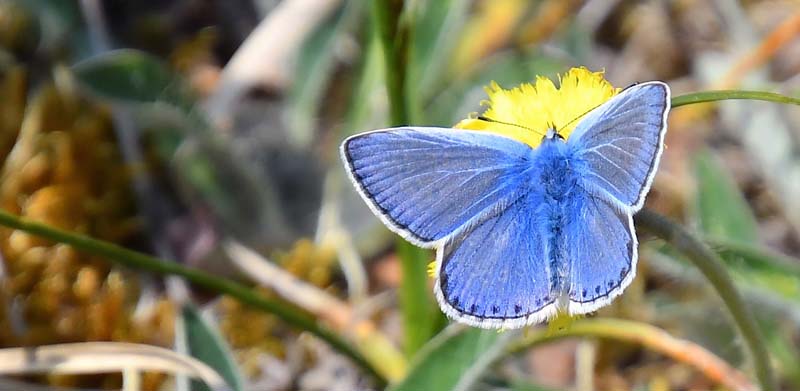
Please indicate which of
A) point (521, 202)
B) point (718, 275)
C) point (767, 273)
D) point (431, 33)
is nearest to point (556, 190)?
point (521, 202)

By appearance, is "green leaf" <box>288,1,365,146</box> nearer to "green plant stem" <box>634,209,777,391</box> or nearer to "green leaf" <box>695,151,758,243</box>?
"green leaf" <box>695,151,758,243</box>

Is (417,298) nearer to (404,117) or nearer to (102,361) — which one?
(404,117)

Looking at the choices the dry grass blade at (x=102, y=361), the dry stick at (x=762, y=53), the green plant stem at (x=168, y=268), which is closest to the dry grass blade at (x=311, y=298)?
the green plant stem at (x=168, y=268)

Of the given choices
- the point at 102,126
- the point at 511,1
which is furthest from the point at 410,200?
the point at 511,1

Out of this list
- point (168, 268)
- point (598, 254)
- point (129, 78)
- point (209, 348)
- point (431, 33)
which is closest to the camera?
point (598, 254)

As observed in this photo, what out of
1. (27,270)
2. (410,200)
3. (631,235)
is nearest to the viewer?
(631,235)

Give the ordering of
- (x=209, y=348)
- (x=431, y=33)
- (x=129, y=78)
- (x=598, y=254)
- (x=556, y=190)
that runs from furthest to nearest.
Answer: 1. (x=431, y=33)
2. (x=129, y=78)
3. (x=209, y=348)
4. (x=556, y=190)
5. (x=598, y=254)

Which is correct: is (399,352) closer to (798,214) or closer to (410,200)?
(410,200)
